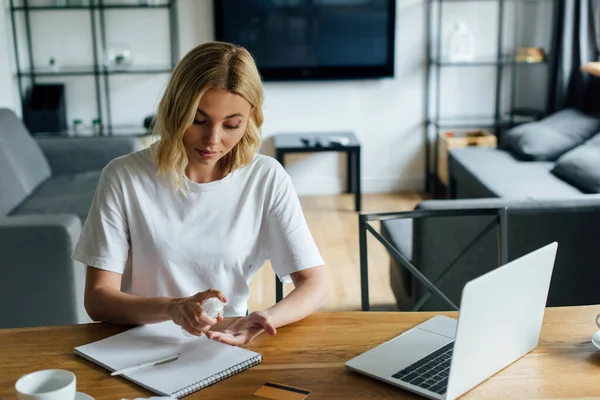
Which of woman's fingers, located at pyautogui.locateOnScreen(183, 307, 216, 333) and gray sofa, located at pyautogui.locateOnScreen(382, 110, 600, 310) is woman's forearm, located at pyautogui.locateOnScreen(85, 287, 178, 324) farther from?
gray sofa, located at pyautogui.locateOnScreen(382, 110, 600, 310)

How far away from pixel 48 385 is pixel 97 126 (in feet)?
13.6

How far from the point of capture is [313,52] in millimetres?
5133

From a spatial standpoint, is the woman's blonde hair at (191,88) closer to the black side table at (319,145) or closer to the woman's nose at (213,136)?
the woman's nose at (213,136)

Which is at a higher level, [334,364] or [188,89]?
[188,89]

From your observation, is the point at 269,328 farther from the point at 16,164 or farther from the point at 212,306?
the point at 16,164

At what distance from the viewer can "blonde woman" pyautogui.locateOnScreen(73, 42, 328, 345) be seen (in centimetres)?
160

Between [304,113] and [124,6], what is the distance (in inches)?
53.1

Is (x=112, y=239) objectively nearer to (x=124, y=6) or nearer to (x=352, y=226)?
(x=352, y=226)

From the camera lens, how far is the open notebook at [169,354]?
129 centimetres

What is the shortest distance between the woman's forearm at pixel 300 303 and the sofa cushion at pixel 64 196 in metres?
2.07

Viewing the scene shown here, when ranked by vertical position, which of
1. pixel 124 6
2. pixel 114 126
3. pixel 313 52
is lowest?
pixel 114 126

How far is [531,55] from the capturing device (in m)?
5.04

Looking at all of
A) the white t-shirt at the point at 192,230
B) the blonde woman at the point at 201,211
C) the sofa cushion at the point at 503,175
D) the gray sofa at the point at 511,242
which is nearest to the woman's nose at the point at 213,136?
the blonde woman at the point at 201,211

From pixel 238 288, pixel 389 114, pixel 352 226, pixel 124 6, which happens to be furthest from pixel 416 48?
pixel 238 288
